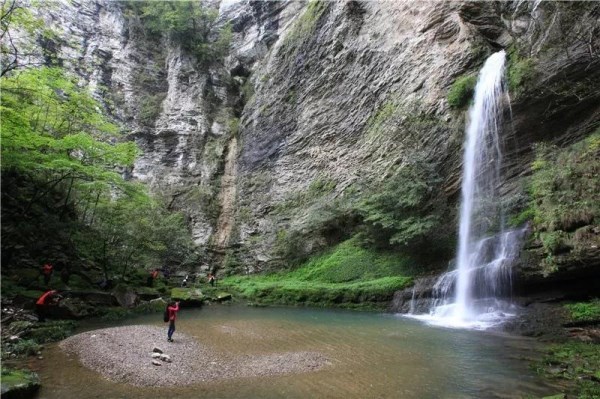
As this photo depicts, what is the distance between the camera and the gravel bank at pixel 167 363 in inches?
305

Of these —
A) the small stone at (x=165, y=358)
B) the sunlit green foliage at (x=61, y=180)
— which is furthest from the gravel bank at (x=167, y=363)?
the sunlit green foliage at (x=61, y=180)

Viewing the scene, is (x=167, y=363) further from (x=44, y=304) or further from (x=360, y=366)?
(x=44, y=304)

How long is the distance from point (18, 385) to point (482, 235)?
16961 millimetres

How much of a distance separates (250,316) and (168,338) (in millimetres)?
6482

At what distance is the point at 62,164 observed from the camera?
13914mm

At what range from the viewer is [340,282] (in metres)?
22.2

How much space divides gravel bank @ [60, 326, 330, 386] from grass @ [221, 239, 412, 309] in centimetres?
978

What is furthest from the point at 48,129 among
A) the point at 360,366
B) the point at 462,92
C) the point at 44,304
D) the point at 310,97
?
the point at 462,92

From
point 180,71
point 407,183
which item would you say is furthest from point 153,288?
point 180,71

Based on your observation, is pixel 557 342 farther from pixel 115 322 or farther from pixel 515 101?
pixel 115 322

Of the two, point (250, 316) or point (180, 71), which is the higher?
point (180, 71)

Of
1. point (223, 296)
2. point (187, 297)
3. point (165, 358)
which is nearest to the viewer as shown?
point (165, 358)

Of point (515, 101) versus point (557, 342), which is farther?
point (515, 101)

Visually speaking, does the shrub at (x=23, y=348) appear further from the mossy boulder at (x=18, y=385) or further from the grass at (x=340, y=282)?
the grass at (x=340, y=282)
